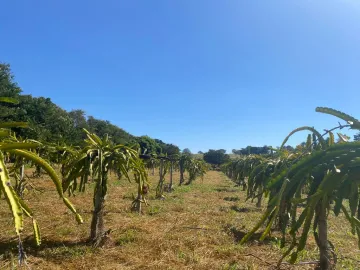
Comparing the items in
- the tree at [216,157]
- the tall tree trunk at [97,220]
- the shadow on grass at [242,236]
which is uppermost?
the tree at [216,157]

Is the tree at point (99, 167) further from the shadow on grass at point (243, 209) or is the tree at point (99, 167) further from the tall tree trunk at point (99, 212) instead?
the shadow on grass at point (243, 209)

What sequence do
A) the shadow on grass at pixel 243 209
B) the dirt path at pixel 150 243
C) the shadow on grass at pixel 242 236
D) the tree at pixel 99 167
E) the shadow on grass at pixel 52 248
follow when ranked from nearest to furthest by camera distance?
the dirt path at pixel 150 243 → the shadow on grass at pixel 52 248 → the tree at pixel 99 167 → the shadow on grass at pixel 242 236 → the shadow on grass at pixel 243 209

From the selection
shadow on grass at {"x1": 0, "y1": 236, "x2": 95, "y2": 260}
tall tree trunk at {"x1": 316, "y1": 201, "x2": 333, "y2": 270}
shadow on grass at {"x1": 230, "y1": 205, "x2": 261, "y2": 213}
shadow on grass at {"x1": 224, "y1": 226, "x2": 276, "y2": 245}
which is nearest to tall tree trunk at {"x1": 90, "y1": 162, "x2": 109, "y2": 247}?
shadow on grass at {"x1": 0, "y1": 236, "x2": 95, "y2": 260}

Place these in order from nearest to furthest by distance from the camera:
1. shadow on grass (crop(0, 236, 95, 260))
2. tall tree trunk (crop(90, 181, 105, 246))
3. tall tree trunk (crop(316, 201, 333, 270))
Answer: tall tree trunk (crop(316, 201, 333, 270)) < shadow on grass (crop(0, 236, 95, 260)) < tall tree trunk (crop(90, 181, 105, 246))

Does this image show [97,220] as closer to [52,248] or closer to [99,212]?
[99,212]

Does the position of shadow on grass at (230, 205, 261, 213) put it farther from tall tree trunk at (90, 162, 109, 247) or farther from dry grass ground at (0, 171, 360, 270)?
tall tree trunk at (90, 162, 109, 247)

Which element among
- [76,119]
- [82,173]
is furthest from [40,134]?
→ [76,119]

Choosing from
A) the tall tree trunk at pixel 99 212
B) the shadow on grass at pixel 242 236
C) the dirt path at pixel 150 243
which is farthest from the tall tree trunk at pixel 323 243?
the tall tree trunk at pixel 99 212

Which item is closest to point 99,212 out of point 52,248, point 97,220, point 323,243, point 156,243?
point 97,220

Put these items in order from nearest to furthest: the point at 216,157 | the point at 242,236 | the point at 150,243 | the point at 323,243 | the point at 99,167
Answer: the point at 323,243 → the point at 99,167 → the point at 150,243 → the point at 242,236 → the point at 216,157

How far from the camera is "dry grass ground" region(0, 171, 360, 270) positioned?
526 cm

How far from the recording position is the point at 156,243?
638 centimetres

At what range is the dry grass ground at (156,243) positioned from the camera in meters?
5.26

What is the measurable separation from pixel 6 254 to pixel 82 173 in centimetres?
209
